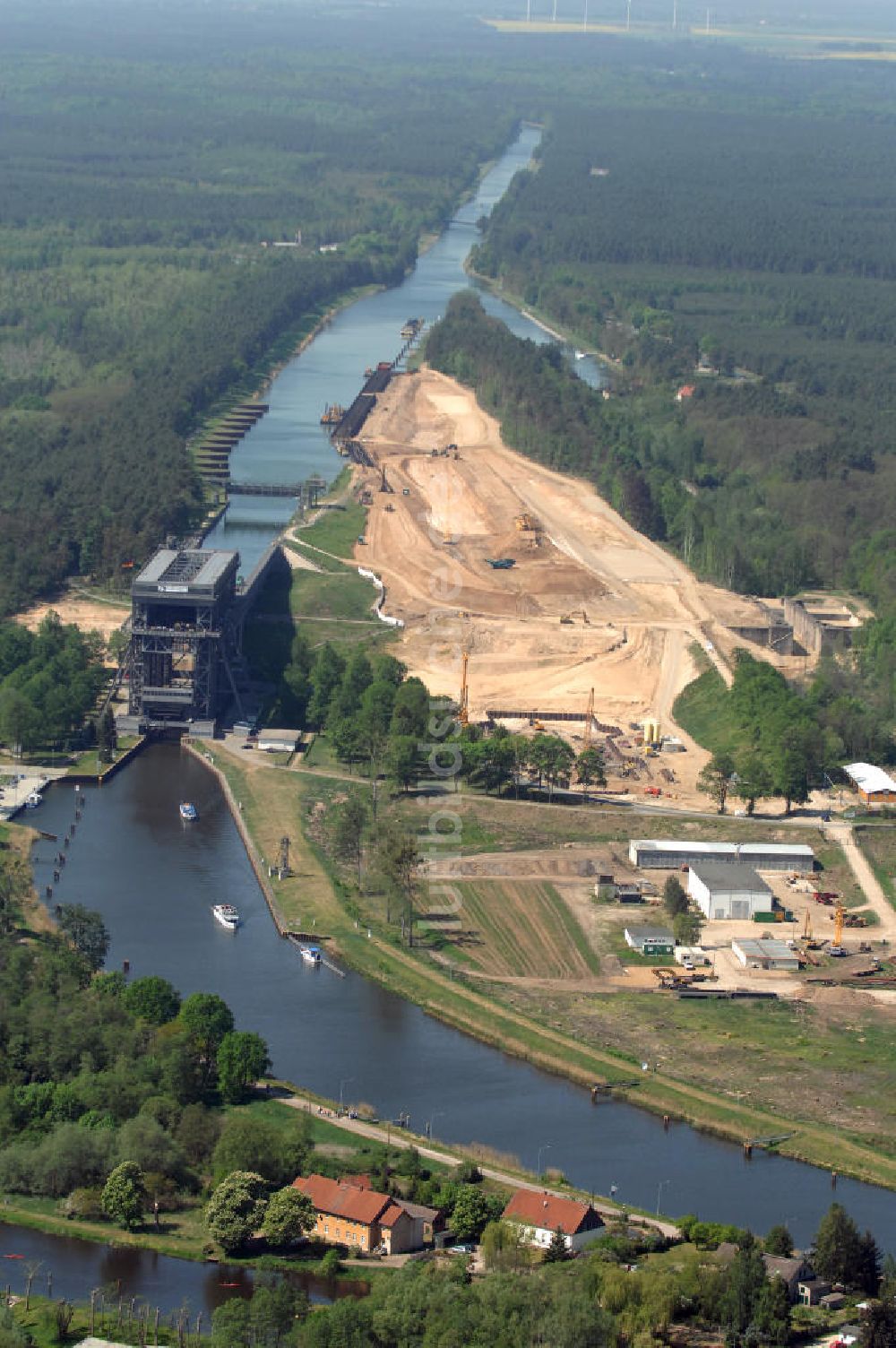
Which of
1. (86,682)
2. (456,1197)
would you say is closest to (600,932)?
(456,1197)

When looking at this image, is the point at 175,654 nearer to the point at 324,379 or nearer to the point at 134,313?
the point at 324,379

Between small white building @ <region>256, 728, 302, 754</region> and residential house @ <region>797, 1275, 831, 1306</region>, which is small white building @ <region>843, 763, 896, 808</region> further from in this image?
residential house @ <region>797, 1275, 831, 1306</region>

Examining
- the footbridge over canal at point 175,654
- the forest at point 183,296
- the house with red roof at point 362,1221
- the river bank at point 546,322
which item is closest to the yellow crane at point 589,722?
the footbridge over canal at point 175,654

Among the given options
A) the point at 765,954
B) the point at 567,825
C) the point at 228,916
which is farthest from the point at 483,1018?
the point at 567,825

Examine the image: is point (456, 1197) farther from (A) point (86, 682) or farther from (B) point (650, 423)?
(B) point (650, 423)

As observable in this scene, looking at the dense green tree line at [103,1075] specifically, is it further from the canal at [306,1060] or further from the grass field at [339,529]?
the grass field at [339,529]

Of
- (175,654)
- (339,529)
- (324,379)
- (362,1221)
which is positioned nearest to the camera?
(362,1221)

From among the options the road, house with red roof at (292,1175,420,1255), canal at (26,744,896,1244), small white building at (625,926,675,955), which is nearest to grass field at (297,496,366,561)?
canal at (26,744,896,1244)
